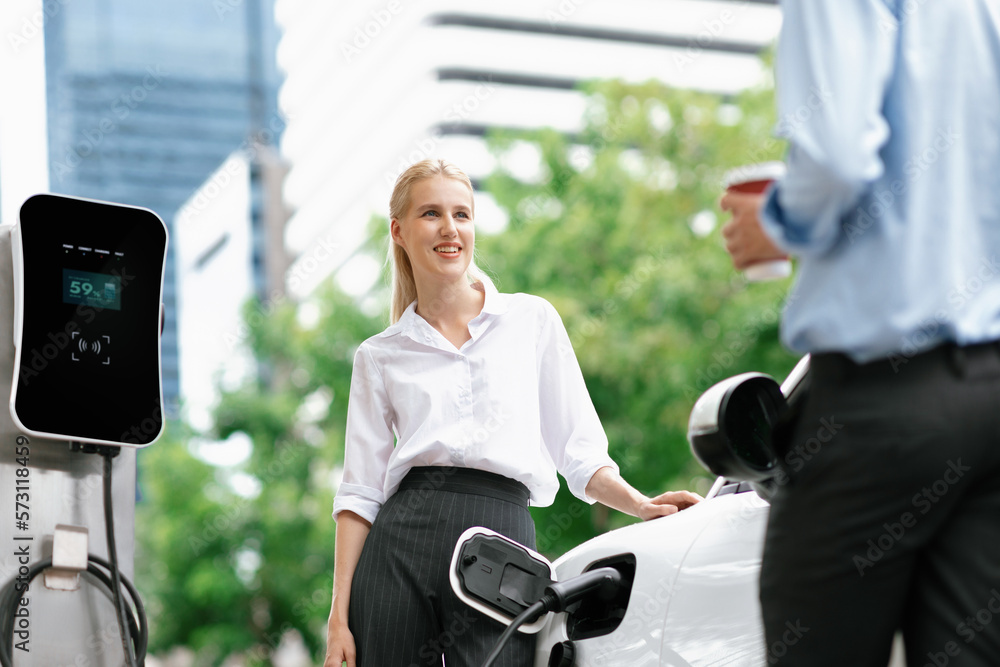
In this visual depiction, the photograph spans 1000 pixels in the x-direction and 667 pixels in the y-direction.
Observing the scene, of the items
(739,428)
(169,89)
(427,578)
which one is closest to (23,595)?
(427,578)

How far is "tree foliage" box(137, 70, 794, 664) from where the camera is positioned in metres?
10.8

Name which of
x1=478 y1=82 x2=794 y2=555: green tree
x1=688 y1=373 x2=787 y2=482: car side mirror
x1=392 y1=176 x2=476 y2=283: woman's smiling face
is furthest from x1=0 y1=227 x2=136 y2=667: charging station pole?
x1=478 y1=82 x2=794 y2=555: green tree

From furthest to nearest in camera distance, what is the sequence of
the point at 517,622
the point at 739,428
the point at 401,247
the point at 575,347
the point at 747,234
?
1. the point at 575,347
2. the point at 401,247
3. the point at 517,622
4. the point at 739,428
5. the point at 747,234

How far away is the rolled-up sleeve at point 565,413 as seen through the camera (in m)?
2.64

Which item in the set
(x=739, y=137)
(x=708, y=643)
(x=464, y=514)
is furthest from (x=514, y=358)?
(x=739, y=137)

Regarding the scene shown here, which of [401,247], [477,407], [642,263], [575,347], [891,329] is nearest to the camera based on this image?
[891,329]

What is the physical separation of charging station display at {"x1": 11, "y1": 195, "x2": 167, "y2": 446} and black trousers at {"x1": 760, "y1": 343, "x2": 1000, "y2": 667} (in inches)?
84.9

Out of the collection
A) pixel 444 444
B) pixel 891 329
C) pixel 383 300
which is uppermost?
pixel 891 329

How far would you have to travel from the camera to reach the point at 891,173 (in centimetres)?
132

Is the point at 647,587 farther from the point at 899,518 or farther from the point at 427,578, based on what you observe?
the point at 899,518

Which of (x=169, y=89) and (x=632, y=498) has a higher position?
(x=632, y=498)

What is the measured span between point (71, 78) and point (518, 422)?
25.4 metres

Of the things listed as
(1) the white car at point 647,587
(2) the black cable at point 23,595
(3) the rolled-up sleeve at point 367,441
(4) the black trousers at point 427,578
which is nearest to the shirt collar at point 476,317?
(3) the rolled-up sleeve at point 367,441

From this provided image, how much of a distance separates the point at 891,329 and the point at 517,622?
126 centimetres
